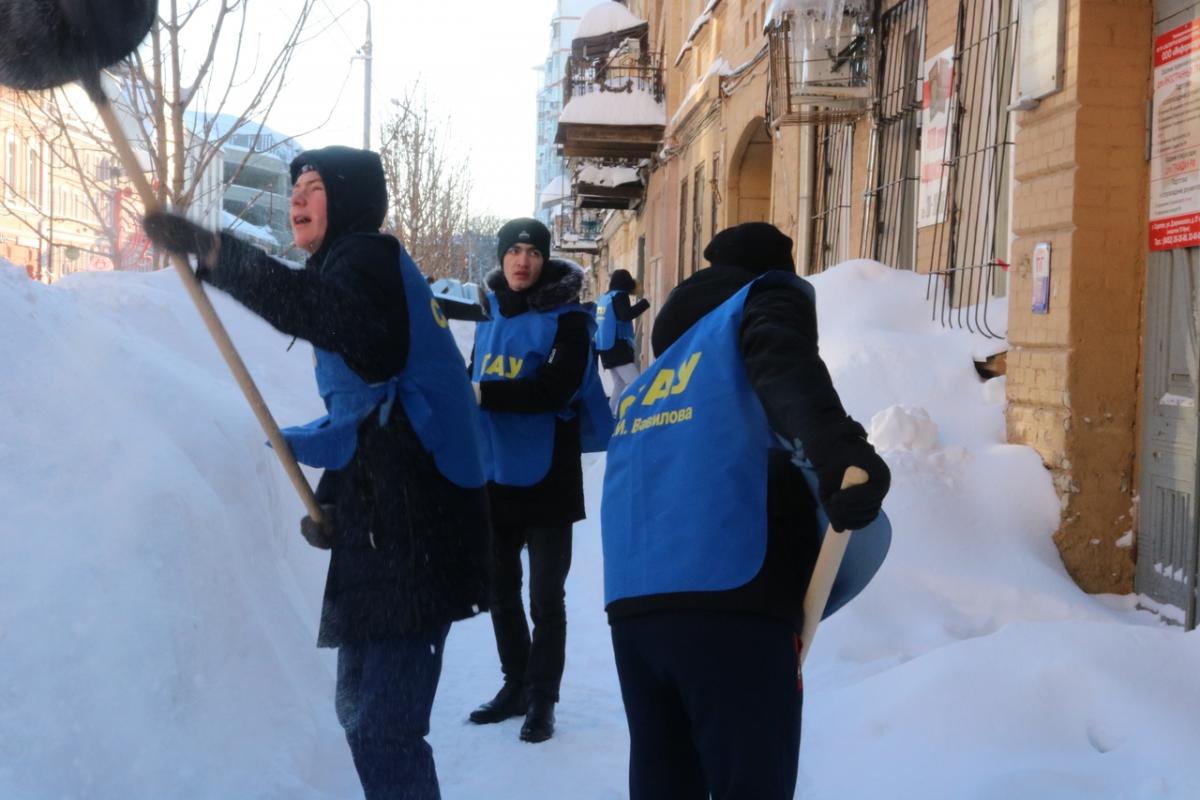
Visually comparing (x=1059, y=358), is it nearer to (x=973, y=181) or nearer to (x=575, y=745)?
(x=973, y=181)

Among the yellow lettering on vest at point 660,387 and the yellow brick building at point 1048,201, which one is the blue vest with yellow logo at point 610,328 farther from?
the yellow lettering on vest at point 660,387

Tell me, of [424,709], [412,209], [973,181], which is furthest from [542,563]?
[412,209]

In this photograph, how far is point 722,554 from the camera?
2.13m

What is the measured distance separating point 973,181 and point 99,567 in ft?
18.6

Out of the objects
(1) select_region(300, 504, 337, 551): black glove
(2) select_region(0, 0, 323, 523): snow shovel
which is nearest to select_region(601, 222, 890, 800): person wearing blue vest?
(1) select_region(300, 504, 337, 551): black glove

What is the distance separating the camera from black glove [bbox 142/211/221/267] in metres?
2.30

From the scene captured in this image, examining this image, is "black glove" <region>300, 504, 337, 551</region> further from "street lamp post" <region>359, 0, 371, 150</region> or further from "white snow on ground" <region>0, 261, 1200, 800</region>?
"street lamp post" <region>359, 0, 371, 150</region>

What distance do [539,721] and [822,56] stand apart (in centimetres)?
660

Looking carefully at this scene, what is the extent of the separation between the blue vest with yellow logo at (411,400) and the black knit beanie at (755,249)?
2.15 ft

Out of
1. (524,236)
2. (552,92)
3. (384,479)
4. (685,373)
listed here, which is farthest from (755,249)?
(552,92)

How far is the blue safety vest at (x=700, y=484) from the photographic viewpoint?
214 cm

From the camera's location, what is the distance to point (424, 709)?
107 inches

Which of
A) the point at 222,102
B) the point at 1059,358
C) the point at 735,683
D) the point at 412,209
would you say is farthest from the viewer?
the point at 412,209

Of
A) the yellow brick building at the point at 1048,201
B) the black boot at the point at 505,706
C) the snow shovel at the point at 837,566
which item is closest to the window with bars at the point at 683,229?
the yellow brick building at the point at 1048,201
